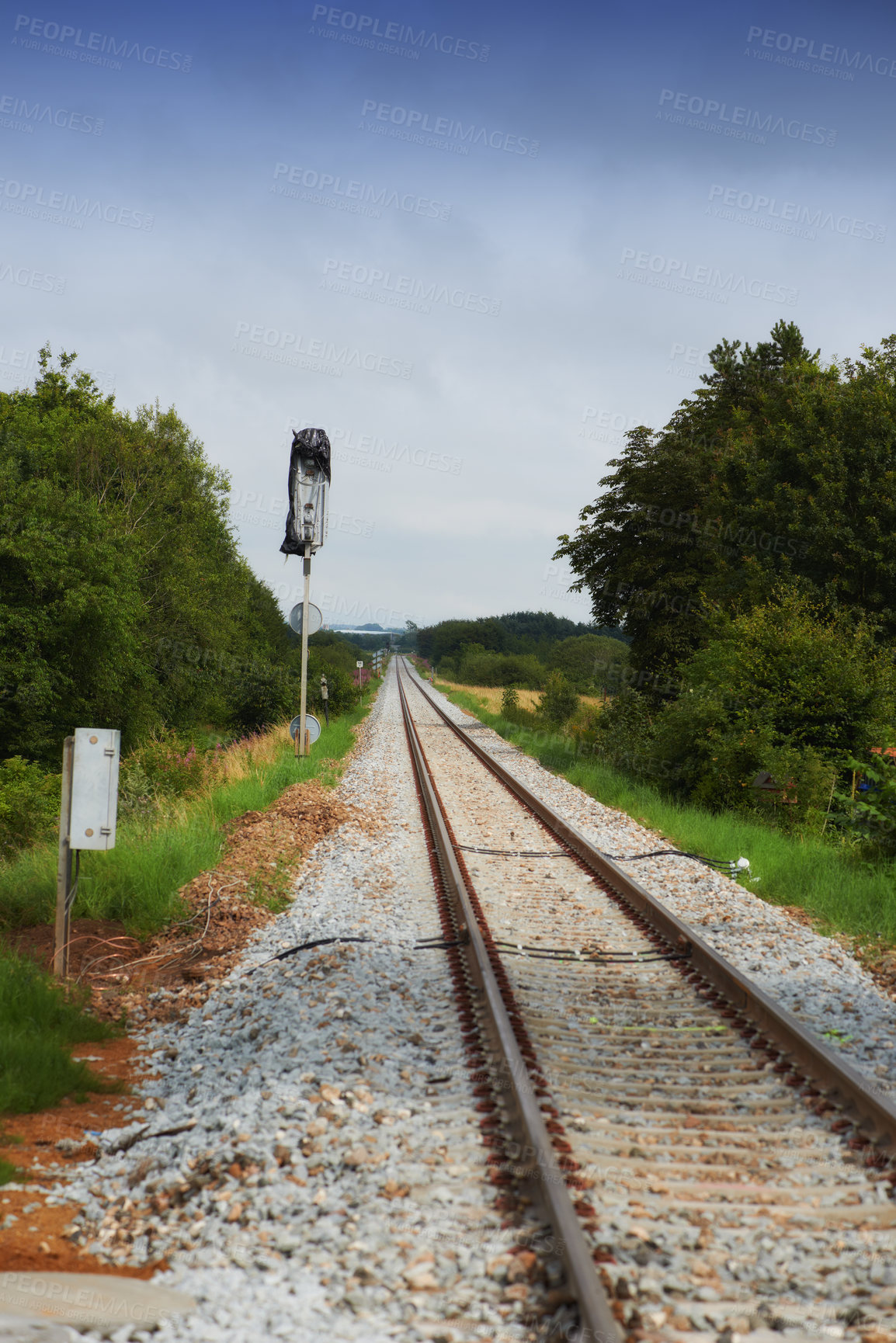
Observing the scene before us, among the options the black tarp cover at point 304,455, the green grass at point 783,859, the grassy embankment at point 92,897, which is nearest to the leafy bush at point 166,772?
the grassy embankment at point 92,897

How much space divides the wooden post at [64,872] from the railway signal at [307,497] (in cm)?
932

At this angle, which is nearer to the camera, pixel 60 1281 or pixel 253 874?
pixel 60 1281

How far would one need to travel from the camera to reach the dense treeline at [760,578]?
1230 centimetres

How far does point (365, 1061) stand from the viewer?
4137 mm

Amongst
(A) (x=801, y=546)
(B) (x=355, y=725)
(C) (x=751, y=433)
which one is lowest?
(B) (x=355, y=725)

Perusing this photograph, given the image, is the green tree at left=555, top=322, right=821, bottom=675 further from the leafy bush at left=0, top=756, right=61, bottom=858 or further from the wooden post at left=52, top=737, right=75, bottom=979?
the wooden post at left=52, top=737, right=75, bottom=979

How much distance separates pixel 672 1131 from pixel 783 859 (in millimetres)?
5666

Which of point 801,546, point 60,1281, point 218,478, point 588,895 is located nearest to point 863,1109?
Result: point 60,1281

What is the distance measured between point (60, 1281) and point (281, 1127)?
1018 mm

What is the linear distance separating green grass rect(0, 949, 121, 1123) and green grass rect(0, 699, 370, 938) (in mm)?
1412

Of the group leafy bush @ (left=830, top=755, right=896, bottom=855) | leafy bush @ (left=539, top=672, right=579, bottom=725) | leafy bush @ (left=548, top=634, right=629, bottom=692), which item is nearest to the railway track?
leafy bush @ (left=830, top=755, right=896, bottom=855)

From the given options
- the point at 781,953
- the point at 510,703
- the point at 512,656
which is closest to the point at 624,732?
the point at 781,953

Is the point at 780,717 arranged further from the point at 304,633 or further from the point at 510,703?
the point at 510,703

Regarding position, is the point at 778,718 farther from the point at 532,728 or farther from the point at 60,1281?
the point at 532,728
